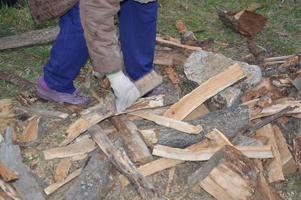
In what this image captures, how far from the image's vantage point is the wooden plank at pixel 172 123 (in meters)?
3.56

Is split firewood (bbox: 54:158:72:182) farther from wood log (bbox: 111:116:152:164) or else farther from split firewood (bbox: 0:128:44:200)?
wood log (bbox: 111:116:152:164)

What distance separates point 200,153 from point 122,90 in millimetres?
658

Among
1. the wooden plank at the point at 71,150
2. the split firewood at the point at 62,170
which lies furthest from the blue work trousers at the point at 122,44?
the split firewood at the point at 62,170

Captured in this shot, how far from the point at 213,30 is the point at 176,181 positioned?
224 cm

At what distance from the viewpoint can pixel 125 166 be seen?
3383 millimetres

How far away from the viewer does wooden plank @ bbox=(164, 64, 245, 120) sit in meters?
3.78

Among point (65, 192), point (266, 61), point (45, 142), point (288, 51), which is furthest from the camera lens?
point (288, 51)

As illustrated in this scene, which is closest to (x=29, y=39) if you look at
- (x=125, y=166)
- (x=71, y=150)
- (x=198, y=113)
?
(x=71, y=150)

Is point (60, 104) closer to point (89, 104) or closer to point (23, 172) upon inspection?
point (89, 104)

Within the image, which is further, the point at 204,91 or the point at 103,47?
the point at 204,91

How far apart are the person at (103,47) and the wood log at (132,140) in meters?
0.10

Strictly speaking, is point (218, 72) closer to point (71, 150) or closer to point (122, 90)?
point (122, 90)

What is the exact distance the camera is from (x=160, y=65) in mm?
4629

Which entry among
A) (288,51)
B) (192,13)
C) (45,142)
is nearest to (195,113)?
(45,142)
